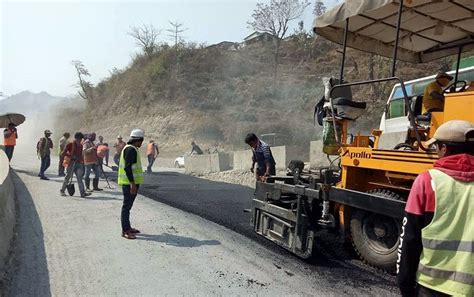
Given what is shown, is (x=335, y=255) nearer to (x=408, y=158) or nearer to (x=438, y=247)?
(x=408, y=158)

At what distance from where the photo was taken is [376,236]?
14.4 feet

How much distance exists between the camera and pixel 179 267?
4.59 meters

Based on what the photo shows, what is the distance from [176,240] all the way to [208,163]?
1286cm

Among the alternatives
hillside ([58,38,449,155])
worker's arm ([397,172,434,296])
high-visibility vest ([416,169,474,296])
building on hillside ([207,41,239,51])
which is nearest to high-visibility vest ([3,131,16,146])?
worker's arm ([397,172,434,296])

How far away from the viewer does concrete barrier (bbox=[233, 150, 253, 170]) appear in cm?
1614

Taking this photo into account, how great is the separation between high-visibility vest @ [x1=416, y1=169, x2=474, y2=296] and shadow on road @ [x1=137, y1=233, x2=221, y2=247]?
12.2 ft

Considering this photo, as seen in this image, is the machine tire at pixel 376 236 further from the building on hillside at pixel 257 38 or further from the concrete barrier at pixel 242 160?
the building on hillside at pixel 257 38

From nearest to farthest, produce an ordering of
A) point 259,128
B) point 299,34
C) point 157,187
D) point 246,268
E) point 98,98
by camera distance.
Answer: point 246,268 → point 157,187 → point 259,128 → point 299,34 → point 98,98

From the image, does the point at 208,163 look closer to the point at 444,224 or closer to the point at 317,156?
the point at 317,156

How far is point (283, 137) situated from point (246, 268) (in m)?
19.9

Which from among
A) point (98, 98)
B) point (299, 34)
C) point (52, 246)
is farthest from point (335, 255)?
point (98, 98)

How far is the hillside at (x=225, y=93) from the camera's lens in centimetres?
2692

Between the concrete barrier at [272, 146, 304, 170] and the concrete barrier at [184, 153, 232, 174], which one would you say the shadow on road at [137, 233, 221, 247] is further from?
the concrete barrier at [184, 153, 232, 174]

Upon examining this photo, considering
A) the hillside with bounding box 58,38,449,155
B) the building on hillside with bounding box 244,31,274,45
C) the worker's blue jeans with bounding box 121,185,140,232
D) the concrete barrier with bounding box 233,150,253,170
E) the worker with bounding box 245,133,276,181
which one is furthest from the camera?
the building on hillside with bounding box 244,31,274,45
